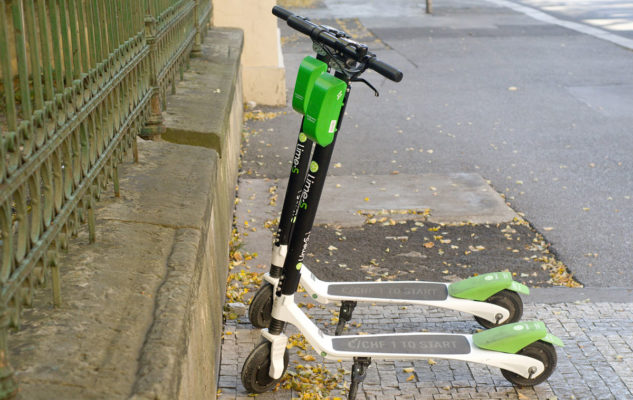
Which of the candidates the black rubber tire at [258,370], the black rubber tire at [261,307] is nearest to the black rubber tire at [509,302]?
the black rubber tire at [261,307]

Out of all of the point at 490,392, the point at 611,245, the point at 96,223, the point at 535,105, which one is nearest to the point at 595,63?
the point at 535,105

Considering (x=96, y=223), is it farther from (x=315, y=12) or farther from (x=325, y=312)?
(x=315, y=12)

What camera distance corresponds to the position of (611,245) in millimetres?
5582

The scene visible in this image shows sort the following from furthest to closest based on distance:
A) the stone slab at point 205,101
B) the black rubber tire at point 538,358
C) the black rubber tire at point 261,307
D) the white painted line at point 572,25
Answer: the white painted line at point 572,25
the stone slab at point 205,101
the black rubber tire at point 261,307
the black rubber tire at point 538,358

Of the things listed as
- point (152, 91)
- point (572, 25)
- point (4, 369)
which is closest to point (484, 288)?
point (152, 91)

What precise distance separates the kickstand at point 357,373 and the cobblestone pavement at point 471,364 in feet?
0.55

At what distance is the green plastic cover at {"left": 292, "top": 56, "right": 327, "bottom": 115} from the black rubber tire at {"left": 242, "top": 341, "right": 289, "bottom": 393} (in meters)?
1.16

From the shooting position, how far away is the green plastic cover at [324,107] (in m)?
3.05

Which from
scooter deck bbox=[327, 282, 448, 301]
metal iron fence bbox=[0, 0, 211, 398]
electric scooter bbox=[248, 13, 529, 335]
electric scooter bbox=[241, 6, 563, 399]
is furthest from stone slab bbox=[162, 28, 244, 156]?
scooter deck bbox=[327, 282, 448, 301]

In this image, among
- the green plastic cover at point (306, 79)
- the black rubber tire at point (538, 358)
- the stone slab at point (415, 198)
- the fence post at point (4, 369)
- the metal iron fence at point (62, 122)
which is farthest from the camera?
the stone slab at point (415, 198)

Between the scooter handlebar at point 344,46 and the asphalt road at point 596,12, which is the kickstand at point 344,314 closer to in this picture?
the scooter handlebar at point 344,46

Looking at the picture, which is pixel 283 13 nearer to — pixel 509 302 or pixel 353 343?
pixel 353 343

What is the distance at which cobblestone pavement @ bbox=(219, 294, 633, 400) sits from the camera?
3682 mm

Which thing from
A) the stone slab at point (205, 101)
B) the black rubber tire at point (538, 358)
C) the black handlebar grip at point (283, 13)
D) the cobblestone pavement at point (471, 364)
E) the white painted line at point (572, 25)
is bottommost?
the cobblestone pavement at point (471, 364)
